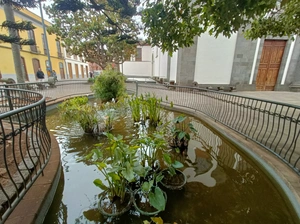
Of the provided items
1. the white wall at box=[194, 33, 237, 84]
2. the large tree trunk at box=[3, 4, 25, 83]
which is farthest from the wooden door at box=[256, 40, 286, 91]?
the large tree trunk at box=[3, 4, 25, 83]

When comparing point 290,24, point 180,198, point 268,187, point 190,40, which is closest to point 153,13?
point 190,40

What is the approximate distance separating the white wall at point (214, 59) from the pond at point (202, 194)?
7.97m

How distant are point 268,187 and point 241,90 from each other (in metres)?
9.68

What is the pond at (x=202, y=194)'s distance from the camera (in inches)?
66.5

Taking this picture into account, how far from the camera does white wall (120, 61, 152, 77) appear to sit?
26234 mm

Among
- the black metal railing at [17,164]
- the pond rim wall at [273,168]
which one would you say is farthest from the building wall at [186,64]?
the black metal railing at [17,164]

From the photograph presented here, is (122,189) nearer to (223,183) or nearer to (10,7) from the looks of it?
(223,183)

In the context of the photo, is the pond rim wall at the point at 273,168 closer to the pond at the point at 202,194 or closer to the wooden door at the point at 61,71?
the pond at the point at 202,194

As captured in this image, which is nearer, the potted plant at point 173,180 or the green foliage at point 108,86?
the potted plant at point 173,180

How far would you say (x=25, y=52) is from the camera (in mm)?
15953

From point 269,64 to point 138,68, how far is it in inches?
789

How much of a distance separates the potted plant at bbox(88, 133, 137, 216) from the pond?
0.32 ft

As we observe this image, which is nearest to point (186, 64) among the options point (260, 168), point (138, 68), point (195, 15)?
point (195, 15)

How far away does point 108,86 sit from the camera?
6.52m
